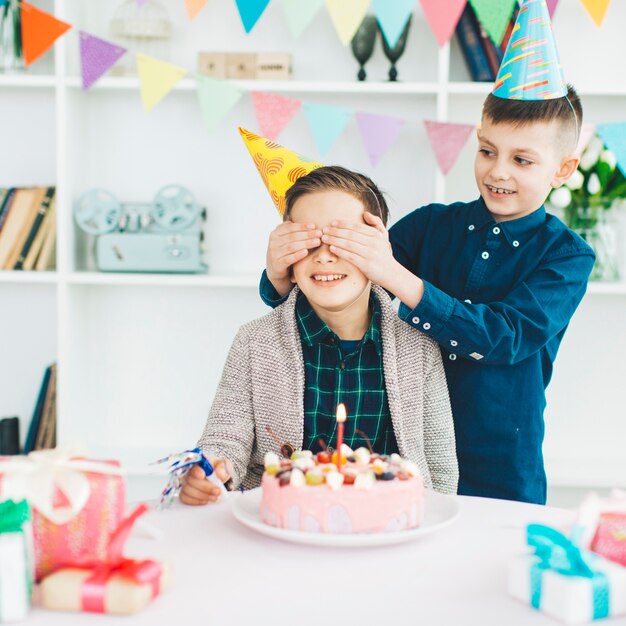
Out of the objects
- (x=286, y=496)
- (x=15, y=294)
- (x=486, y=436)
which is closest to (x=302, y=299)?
(x=486, y=436)

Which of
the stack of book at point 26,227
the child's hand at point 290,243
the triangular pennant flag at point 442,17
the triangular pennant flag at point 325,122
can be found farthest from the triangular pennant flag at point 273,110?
the child's hand at point 290,243

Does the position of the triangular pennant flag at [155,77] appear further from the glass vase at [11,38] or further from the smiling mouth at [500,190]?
the smiling mouth at [500,190]

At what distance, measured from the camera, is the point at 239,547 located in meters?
0.95

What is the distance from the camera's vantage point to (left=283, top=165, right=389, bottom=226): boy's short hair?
4.68 ft

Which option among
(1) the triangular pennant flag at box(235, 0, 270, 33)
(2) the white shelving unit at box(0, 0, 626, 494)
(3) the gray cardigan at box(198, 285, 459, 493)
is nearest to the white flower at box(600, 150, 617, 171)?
(2) the white shelving unit at box(0, 0, 626, 494)

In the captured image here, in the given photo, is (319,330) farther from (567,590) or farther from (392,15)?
(392,15)

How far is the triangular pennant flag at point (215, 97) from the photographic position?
8.11ft

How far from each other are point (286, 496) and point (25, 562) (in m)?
0.29

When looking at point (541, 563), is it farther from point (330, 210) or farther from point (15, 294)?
point (15, 294)

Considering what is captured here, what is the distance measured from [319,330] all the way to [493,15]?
128 centimetres

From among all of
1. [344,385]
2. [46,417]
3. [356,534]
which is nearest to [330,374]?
[344,385]

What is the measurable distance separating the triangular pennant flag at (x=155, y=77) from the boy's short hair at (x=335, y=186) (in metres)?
1.09

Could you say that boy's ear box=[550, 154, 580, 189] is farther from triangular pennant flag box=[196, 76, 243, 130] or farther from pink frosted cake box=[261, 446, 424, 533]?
triangular pennant flag box=[196, 76, 243, 130]

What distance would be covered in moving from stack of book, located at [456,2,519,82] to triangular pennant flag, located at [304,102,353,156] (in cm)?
37
